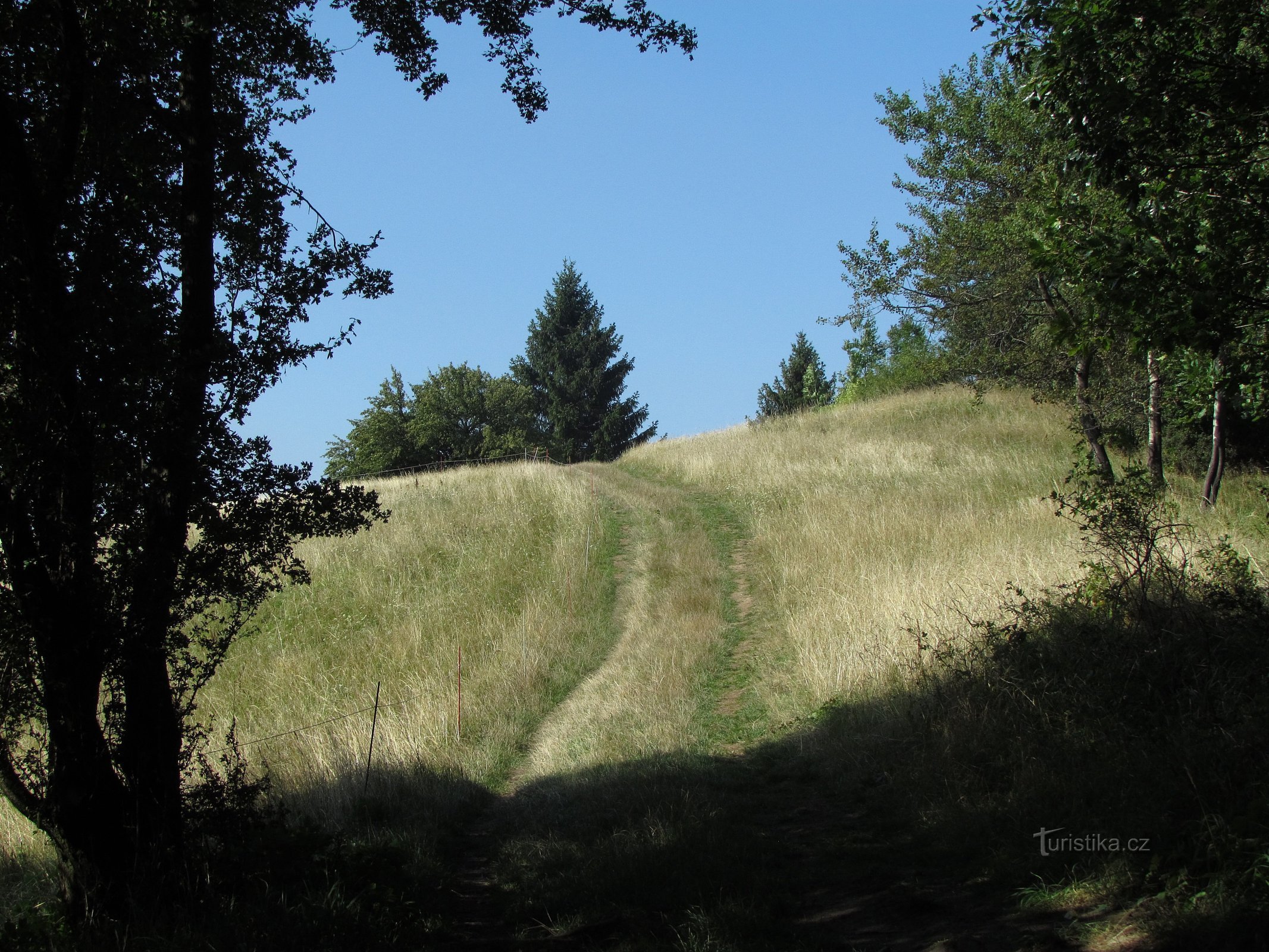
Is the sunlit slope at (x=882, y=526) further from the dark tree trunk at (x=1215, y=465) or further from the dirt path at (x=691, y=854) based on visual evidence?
the dirt path at (x=691, y=854)

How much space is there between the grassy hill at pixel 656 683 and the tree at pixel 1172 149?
3954mm

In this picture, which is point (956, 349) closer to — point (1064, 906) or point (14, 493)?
point (1064, 906)

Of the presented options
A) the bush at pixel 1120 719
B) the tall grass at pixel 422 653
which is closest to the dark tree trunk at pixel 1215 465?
the bush at pixel 1120 719

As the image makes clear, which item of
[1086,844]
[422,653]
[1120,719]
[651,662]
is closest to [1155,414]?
[651,662]

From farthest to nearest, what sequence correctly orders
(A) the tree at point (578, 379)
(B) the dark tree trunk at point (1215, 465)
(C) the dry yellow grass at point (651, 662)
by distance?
(A) the tree at point (578, 379) < (B) the dark tree trunk at point (1215, 465) < (C) the dry yellow grass at point (651, 662)

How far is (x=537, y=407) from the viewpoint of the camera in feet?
220

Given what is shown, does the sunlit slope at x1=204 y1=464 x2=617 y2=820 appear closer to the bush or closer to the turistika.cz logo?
the bush

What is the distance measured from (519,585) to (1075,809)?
43.7 ft

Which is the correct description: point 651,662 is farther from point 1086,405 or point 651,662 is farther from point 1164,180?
point 1086,405

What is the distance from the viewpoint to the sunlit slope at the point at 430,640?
32.8 ft

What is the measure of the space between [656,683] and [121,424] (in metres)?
7.67

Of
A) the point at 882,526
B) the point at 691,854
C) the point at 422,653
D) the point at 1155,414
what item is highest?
the point at 1155,414

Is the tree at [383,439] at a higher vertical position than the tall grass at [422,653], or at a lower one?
higher

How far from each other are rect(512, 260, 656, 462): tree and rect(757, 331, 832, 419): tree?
14386 millimetres
